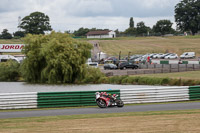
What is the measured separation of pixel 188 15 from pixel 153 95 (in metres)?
129

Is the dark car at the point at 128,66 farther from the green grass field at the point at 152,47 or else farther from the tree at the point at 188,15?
the tree at the point at 188,15

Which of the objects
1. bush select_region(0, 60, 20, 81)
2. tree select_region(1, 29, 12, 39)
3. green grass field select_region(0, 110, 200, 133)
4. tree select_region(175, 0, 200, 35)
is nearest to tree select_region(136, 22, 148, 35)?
tree select_region(175, 0, 200, 35)

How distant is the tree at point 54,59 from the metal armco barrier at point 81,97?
2548 centimetres

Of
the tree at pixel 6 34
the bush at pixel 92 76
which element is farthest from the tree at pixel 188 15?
the bush at pixel 92 76

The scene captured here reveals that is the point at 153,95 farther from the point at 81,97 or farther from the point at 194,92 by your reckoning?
the point at 81,97

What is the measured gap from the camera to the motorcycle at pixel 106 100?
1888 cm

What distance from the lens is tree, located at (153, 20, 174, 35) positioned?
15800 cm

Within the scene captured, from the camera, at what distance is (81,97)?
20281mm

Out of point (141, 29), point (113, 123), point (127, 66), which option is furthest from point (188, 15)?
point (113, 123)

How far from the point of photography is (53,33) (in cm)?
5031

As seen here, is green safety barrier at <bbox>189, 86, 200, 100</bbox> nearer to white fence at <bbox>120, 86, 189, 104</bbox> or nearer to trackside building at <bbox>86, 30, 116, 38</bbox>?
white fence at <bbox>120, 86, 189, 104</bbox>

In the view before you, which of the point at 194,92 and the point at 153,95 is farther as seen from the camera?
the point at 194,92

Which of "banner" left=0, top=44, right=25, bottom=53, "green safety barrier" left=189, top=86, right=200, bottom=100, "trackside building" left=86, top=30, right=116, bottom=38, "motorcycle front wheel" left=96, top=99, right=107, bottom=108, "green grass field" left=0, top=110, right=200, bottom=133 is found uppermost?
"trackside building" left=86, top=30, right=116, bottom=38

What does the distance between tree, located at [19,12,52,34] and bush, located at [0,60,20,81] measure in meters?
89.6
